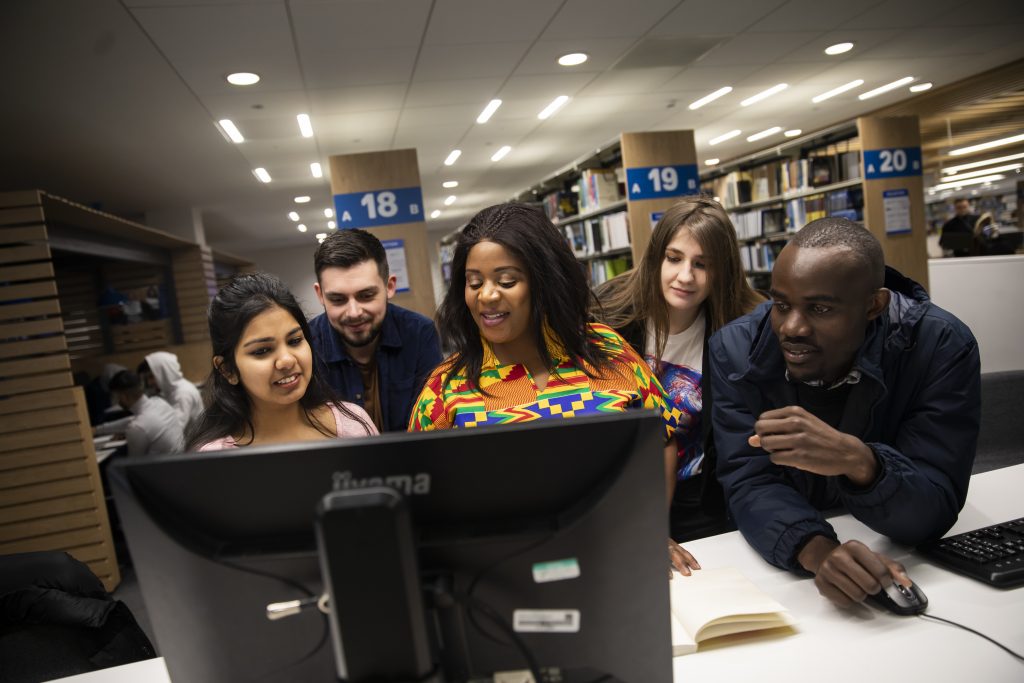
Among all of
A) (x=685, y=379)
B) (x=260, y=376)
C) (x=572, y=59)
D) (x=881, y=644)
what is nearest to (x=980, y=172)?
(x=572, y=59)

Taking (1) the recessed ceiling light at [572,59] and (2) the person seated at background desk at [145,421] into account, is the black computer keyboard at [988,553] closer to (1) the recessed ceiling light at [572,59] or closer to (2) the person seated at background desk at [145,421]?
(2) the person seated at background desk at [145,421]

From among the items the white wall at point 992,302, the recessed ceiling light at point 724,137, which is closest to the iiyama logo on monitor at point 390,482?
the white wall at point 992,302

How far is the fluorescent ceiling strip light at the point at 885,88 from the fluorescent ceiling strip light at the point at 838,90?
0.46 metres

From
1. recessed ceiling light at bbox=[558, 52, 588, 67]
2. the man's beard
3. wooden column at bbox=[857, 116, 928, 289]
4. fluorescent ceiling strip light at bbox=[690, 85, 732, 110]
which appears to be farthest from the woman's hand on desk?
fluorescent ceiling strip light at bbox=[690, 85, 732, 110]

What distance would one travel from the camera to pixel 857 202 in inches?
261

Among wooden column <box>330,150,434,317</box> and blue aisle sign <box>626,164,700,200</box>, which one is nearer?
wooden column <box>330,150,434,317</box>

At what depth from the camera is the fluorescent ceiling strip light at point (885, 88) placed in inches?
294

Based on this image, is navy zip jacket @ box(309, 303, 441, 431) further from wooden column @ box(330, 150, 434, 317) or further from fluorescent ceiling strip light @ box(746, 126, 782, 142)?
fluorescent ceiling strip light @ box(746, 126, 782, 142)

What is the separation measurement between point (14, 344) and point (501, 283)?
3.52 meters

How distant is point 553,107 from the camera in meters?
6.88

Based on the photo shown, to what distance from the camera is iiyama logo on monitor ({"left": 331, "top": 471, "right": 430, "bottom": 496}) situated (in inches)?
26.9

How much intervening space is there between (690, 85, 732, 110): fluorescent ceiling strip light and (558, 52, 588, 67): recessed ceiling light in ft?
7.46

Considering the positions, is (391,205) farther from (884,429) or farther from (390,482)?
(390,482)

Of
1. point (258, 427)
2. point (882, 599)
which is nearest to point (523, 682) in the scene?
point (882, 599)
